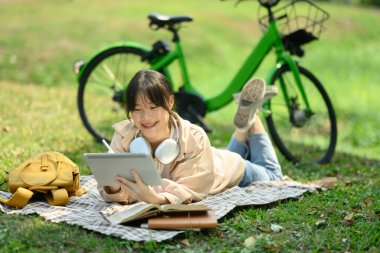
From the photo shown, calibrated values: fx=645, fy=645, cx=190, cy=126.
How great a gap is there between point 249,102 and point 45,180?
1.63m

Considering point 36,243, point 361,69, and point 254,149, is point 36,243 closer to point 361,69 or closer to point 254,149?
point 254,149

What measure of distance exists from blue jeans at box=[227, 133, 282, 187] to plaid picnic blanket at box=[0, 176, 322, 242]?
100 mm

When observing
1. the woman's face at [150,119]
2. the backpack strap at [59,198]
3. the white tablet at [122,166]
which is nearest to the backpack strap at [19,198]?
the backpack strap at [59,198]

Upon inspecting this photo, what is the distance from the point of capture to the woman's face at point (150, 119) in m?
3.82

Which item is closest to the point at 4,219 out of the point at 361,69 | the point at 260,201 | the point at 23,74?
the point at 260,201

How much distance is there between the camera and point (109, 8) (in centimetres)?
1553

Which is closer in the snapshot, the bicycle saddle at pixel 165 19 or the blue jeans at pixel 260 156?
the blue jeans at pixel 260 156

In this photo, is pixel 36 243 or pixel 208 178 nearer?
pixel 36 243

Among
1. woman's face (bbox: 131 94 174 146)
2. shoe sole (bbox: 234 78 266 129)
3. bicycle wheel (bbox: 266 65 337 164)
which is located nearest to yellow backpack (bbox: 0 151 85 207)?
woman's face (bbox: 131 94 174 146)

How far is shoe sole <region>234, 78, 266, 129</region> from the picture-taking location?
477 centimetres

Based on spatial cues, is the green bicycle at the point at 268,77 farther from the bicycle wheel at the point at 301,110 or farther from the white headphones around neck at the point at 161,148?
the white headphones around neck at the point at 161,148

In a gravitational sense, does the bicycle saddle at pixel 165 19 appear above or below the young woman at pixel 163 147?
above

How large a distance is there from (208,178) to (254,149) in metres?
0.97

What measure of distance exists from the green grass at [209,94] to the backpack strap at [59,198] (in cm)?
25
